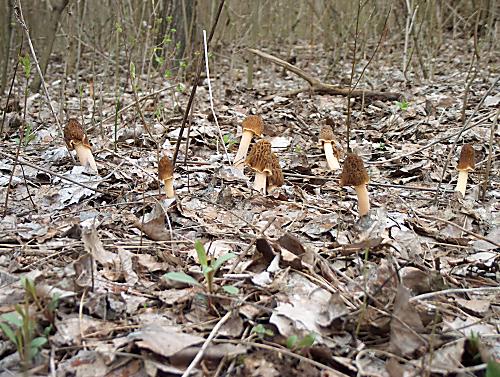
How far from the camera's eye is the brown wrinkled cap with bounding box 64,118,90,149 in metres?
3.76

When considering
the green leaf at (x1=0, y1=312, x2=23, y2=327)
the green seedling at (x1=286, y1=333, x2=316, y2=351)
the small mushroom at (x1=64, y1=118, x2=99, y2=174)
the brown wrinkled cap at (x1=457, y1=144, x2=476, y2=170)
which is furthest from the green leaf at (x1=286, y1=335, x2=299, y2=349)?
the small mushroom at (x1=64, y1=118, x2=99, y2=174)

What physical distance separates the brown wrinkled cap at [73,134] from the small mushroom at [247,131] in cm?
122

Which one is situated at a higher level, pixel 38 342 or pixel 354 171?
pixel 354 171

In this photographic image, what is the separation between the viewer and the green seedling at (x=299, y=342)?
184 cm

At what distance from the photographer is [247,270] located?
2.45 m

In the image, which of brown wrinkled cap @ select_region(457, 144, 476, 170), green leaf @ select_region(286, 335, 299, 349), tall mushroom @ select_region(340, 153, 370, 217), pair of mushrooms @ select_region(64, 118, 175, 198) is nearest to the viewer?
green leaf @ select_region(286, 335, 299, 349)

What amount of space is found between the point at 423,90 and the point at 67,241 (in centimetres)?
625

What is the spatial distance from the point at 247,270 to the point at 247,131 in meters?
1.83

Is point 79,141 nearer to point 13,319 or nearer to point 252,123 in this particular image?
point 252,123

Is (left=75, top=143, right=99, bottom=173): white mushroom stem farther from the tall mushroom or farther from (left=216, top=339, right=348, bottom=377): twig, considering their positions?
(left=216, top=339, right=348, bottom=377): twig

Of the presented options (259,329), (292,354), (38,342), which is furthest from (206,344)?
(38,342)

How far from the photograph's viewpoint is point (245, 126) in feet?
13.2

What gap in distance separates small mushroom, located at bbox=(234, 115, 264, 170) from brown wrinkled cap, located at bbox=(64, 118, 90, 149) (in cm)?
122

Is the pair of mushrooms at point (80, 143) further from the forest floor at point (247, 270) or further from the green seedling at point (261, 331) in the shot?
the green seedling at point (261, 331)
